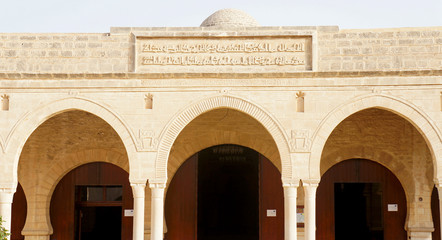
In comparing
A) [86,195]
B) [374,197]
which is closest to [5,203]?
[86,195]

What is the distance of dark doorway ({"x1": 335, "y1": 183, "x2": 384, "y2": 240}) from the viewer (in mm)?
12922

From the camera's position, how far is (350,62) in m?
10.3

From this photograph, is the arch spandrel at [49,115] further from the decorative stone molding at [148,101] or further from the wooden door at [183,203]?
the wooden door at [183,203]

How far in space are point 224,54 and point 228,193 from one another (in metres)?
4.55

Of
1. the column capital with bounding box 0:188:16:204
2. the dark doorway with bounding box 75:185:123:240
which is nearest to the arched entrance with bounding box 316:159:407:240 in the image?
the dark doorway with bounding box 75:185:123:240

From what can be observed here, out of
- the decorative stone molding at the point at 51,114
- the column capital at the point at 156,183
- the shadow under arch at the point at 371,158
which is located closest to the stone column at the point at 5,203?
the decorative stone molding at the point at 51,114

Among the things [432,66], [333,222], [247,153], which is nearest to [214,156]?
[247,153]

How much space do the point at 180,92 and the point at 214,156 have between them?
121 inches

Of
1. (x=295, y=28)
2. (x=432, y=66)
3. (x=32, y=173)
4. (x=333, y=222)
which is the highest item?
(x=295, y=28)

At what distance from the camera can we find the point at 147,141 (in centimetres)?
1029

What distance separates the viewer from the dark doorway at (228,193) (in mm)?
12969

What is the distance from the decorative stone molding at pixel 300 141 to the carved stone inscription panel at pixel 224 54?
3.77 ft

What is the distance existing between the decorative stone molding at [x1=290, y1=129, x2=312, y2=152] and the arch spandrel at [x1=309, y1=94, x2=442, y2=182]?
0.11 metres

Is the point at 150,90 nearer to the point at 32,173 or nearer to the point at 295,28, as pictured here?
the point at 295,28
